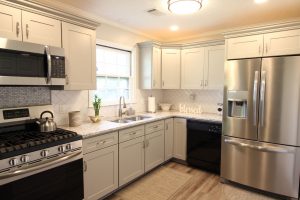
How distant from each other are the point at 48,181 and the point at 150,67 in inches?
101

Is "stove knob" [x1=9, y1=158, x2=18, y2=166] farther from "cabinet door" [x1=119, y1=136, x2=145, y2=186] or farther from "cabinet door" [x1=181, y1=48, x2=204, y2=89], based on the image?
"cabinet door" [x1=181, y1=48, x2=204, y2=89]

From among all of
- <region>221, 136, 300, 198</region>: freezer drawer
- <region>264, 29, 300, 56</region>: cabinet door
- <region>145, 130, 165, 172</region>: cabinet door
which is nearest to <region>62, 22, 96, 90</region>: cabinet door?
<region>145, 130, 165, 172</region>: cabinet door

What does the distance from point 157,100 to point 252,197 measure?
100.0 inches

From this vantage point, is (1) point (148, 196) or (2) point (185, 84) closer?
(1) point (148, 196)

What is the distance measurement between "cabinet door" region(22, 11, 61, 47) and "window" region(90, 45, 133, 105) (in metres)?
0.98

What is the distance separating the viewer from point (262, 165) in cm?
263

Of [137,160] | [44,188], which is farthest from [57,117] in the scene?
[137,160]

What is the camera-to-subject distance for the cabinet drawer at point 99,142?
2189 millimetres

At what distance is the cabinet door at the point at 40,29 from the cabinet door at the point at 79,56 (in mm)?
92

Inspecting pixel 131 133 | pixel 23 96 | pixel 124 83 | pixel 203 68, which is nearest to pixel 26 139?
pixel 23 96

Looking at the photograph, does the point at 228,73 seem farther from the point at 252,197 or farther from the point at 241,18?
the point at 252,197

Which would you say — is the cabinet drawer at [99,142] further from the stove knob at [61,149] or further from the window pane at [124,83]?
the window pane at [124,83]

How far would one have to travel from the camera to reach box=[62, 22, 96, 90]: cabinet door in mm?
2326

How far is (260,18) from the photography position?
3.05m
